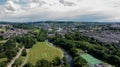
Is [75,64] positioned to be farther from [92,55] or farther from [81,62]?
[92,55]

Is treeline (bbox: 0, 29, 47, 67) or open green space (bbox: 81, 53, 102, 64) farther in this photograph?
treeline (bbox: 0, 29, 47, 67)

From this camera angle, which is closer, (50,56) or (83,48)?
(50,56)

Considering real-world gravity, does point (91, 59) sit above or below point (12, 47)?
below

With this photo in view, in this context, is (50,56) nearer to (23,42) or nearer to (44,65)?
(44,65)

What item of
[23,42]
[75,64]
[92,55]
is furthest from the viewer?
[23,42]

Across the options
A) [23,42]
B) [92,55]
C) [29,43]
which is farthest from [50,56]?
[23,42]

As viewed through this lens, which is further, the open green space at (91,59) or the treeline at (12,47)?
the treeline at (12,47)

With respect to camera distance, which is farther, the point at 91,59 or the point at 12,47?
the point at 12,47

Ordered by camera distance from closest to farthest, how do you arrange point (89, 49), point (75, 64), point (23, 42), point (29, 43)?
point (75, 64) → point (89, 49) → point (29, 43) → point (23, 42)

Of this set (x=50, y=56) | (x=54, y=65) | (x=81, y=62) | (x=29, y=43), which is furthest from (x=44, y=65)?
(x=29, y=43)
